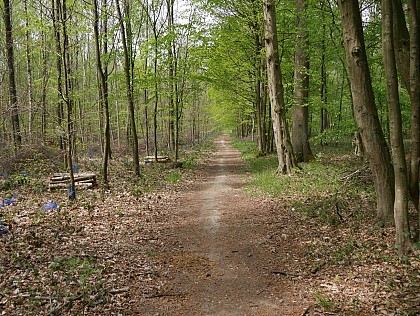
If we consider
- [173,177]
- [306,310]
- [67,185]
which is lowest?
[306,310]

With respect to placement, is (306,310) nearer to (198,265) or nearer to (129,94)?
(198,265)

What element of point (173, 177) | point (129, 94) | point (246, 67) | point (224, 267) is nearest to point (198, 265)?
point (224, 267)

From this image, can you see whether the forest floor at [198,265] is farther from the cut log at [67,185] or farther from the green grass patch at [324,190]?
the cut log at [67,185]

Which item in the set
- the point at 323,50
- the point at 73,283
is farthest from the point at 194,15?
the point at 73,283

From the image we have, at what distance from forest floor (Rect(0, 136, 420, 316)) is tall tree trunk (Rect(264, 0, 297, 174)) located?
14.8ft

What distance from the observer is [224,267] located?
5891 mm

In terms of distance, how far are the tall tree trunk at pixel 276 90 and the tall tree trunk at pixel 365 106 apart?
274 inches

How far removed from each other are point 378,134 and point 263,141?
53.1ft

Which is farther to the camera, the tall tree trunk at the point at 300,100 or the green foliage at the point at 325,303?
the tall tree trunk at the point at 300,100

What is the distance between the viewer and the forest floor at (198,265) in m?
4.47

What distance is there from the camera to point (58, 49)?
10602 millimetres

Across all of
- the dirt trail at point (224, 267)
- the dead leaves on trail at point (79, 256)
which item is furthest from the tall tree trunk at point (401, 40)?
the dead leaves on trail at point (79, 256)

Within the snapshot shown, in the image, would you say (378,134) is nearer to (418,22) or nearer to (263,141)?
(418,22)

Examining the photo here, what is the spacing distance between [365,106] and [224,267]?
12.8ft
